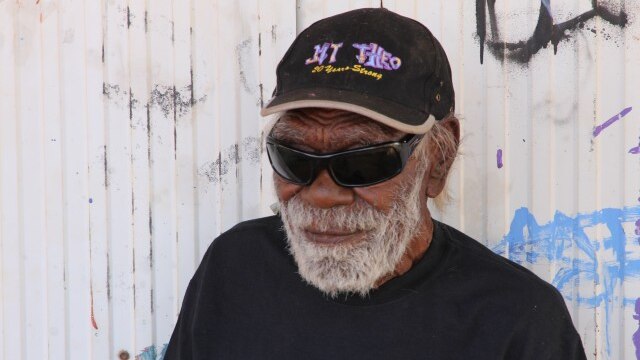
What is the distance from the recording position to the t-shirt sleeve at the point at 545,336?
1996mm

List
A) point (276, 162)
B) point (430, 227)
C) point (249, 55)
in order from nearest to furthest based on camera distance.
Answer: point (276, 162) < point (430, 227) < point (249, 55)

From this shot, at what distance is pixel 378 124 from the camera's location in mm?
2033

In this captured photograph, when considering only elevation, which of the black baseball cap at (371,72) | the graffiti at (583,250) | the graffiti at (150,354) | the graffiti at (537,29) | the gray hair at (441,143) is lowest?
the graffiti at (150,354)

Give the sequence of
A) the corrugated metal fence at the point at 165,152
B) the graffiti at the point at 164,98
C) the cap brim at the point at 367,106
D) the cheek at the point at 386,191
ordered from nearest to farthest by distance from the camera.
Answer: the cap brim at the point at 367,106 < the cheek at the point at 386,191 < the corrugated metal fence at the point at 165,152 < the graffiti at the point at 164,98

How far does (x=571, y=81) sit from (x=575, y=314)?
758 mm

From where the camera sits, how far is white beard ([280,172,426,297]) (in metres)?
2.06

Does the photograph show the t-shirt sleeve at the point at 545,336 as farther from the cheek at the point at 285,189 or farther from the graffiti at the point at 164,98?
the graffiti at the point at 164,98

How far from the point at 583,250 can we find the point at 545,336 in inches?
21.3

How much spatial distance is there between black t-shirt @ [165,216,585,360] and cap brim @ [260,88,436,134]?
0.42 metres

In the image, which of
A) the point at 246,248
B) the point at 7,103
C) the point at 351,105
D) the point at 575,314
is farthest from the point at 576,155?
the point at 7,103

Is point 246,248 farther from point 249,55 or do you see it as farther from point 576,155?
point 576,155

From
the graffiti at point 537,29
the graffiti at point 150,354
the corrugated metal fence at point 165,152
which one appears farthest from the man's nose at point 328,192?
the graffiti at point 150,354

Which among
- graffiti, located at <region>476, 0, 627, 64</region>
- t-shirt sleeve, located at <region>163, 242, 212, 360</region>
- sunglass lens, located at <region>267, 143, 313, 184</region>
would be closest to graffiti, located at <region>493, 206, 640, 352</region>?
graffiti, located at <region>476, 0, 627, 64</region>

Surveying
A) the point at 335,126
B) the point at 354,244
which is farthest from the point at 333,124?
the point at 354,244
